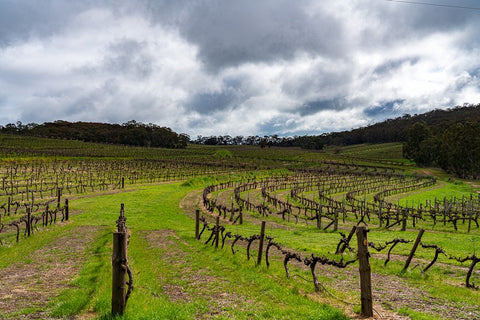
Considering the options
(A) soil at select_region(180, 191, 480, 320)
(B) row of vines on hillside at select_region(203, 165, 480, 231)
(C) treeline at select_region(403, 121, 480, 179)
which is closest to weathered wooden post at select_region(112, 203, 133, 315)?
(A) soil at select_region(180, 191, 480, 320)

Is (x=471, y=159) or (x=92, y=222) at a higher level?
(x=471, y=159)

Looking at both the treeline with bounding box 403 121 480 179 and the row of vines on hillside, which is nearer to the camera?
the row of vines on hillside

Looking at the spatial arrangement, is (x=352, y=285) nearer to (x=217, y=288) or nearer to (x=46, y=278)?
(x=217, y=288)

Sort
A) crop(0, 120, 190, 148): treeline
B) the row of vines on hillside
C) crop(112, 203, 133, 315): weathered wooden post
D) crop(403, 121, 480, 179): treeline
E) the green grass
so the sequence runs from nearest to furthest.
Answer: crop(112, 203, 133, 315): weathered wooden post → the green grass → the row of vines on hillside → crop(403, 121, 480, 179): treeline → crop(0, 120, 190, 148): treeline

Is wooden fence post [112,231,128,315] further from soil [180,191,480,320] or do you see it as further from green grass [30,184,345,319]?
soil [180,191,480,320]

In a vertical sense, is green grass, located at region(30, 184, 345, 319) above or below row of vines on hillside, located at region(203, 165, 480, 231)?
above

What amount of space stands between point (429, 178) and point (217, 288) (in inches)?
3418

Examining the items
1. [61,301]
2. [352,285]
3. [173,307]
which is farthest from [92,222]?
[352,285]

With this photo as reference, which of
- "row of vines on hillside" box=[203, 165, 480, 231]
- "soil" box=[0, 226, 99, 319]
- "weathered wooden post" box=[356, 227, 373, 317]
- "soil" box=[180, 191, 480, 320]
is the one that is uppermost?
"weathered wooden post" box=[356, 227, 373, 317]

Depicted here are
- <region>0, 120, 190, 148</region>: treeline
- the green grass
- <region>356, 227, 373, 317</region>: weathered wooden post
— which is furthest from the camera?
<region>0, 120, 190, 148</region>: treeline

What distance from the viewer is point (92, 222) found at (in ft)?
85.5

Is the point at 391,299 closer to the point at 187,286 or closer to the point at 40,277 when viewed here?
the point at 187,286

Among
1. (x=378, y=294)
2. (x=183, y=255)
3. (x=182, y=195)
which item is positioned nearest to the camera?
(x=378, y=294)

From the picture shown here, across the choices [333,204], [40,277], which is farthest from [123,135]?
[40,277]
